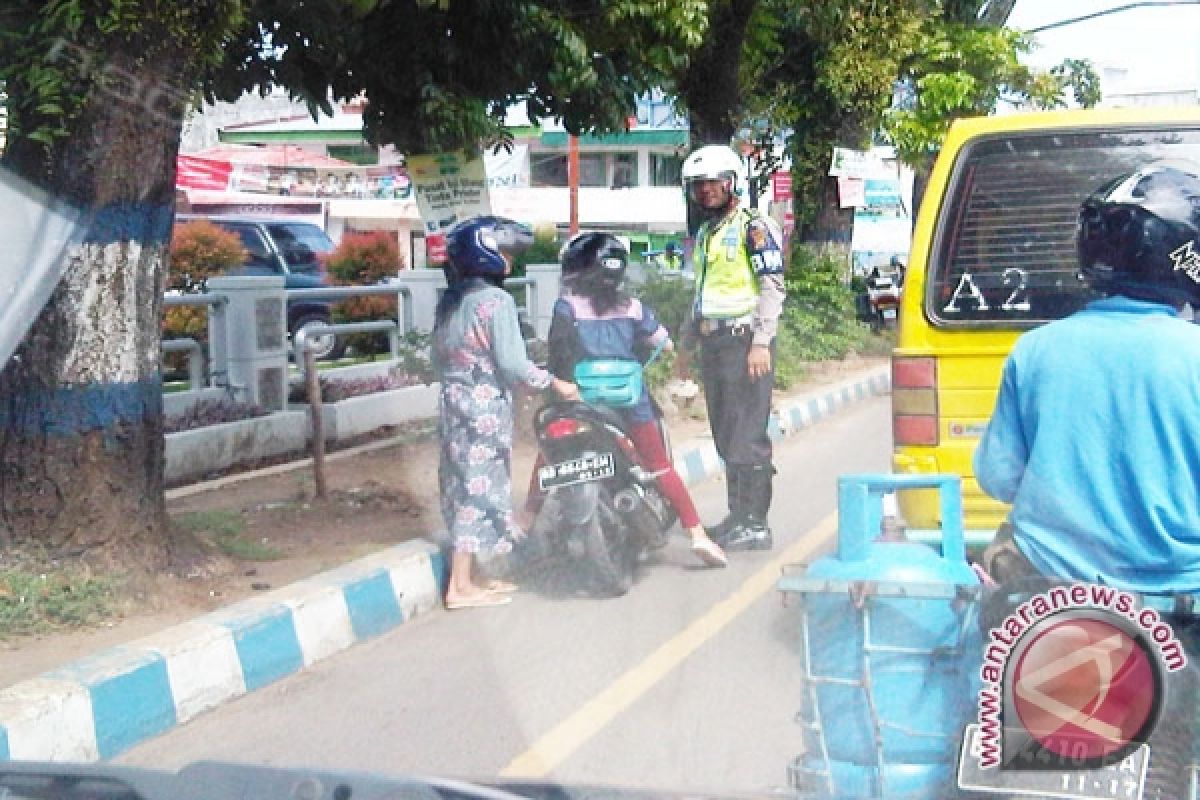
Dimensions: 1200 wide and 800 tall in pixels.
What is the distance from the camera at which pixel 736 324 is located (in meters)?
7.16

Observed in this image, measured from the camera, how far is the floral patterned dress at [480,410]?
627 cm

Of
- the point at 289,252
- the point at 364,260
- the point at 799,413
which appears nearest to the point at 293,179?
the point at 289,252

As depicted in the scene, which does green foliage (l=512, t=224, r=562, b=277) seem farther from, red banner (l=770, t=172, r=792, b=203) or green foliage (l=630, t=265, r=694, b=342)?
red banner (l=770, t=172, r=792, b=203)

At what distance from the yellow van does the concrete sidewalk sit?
2.15 metres

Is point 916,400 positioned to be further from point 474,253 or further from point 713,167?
point 713,167

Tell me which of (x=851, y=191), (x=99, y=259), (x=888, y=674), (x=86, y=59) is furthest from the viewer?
(x=851, y=191)

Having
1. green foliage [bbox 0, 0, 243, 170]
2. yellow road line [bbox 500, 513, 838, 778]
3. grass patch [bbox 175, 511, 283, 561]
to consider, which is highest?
green foliage [bbox 0, 0, 243, 170]

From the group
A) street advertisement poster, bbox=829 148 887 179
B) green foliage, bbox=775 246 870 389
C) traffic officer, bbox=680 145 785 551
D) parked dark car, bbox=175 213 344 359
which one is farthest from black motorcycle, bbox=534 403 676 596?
street advertisement poster, bbox=829 148 887 179

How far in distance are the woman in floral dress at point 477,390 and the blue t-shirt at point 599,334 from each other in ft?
0.84

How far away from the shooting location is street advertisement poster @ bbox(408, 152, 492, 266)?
917cm

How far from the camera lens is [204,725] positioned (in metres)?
5.04

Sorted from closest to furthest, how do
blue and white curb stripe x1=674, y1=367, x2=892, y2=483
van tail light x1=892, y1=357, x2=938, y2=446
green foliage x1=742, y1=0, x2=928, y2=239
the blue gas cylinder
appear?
1. the blue gas cylinder
2. van tail light x1=892, y1=357, x2=938, y2=446
3. blue and white curb stripe x1=674, y1=367, x2=892, y2=483
4. green foliage x1=742, y1=0, x2=928, y2=239

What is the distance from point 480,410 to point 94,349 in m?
1.47

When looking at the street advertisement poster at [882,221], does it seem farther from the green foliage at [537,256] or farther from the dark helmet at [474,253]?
the dark helmet at [474,253]
